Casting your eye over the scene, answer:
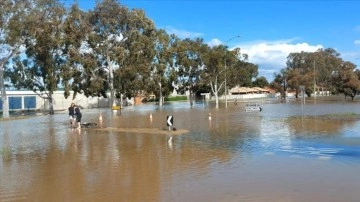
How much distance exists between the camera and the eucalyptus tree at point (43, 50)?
53719mm

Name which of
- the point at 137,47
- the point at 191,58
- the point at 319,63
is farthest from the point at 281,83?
the point at 137,47

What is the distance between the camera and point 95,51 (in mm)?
64500

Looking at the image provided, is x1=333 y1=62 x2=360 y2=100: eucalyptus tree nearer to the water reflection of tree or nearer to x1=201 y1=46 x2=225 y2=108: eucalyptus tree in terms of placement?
x1=201 y1=46 x2=225 y2=108: eucalyptus tree

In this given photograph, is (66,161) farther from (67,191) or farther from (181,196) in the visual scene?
(181,196)

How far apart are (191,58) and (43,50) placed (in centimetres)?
2710

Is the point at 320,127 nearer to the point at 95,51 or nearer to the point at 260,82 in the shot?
the point at 95,51

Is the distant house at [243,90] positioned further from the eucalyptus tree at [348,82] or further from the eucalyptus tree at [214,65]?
the eucalyptus tree at [214,65]

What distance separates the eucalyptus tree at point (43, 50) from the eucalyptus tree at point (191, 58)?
20.9 meters

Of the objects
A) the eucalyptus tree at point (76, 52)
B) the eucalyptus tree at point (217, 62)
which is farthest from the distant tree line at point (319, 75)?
the eucalyptus tree at point (76, 52)

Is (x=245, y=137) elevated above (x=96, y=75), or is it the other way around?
(x=96, y=75)

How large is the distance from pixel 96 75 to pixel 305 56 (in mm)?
101221

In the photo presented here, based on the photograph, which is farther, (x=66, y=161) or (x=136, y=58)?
(x=136, y=58)

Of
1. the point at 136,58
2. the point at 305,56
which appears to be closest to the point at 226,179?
the point at 136,58

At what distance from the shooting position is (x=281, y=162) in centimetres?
1227
